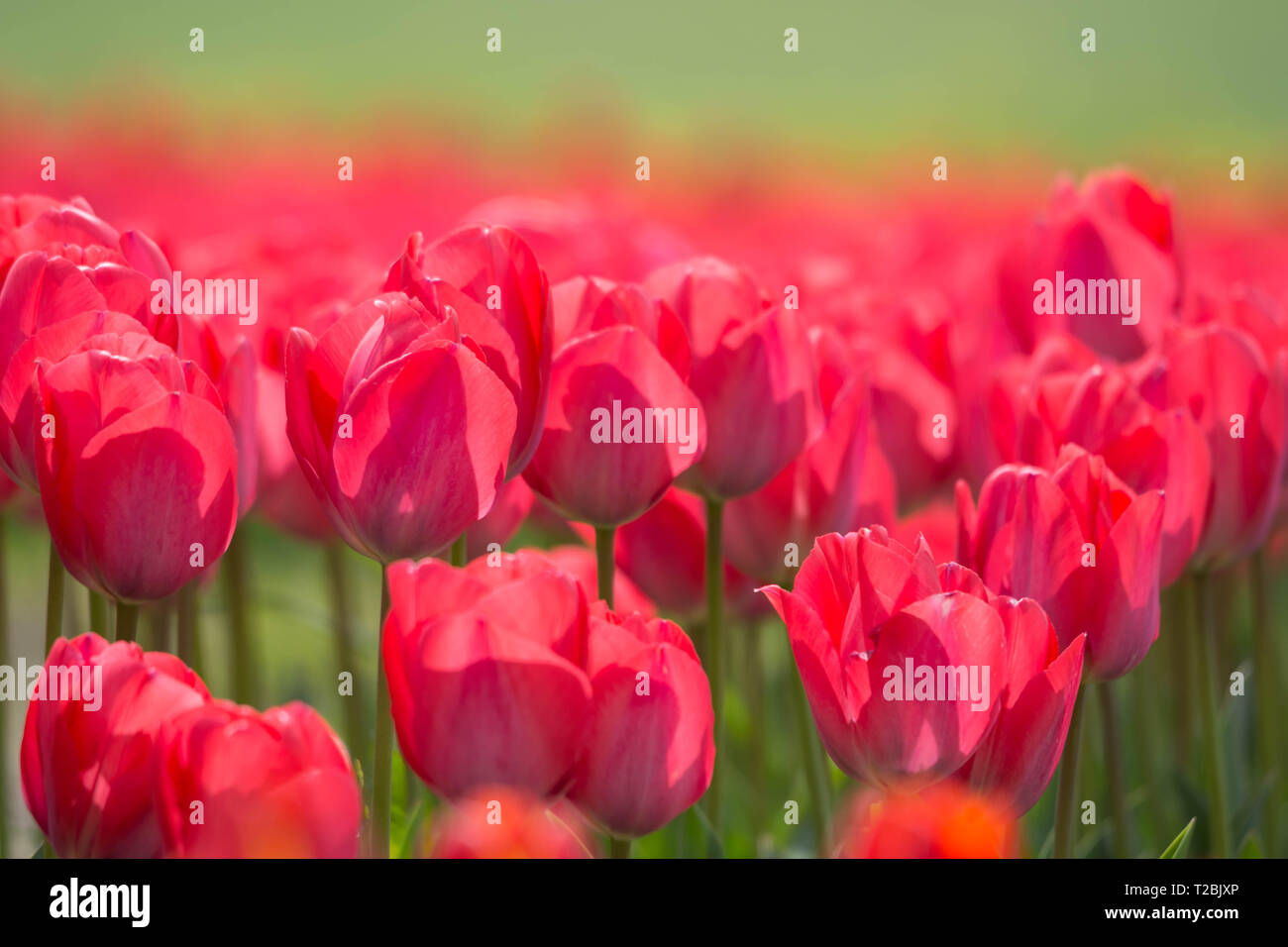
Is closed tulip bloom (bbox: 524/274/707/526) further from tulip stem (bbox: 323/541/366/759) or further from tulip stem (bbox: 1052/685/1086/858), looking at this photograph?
tulip stem (bbox: 323/541/366/759)

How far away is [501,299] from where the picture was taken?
1.82 ft

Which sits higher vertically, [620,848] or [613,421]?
[613,421]

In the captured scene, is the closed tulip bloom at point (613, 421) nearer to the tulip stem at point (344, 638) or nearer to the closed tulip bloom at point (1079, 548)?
the closed tulip bloom at point (1079, 548)

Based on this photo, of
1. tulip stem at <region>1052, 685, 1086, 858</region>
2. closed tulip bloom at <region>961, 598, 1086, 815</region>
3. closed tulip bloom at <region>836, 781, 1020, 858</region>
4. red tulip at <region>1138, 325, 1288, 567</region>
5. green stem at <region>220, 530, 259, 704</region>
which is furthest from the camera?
green stem at <region>220, 530, 259, 704</region>

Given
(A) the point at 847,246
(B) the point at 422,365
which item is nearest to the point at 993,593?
(B) the point at 422,365

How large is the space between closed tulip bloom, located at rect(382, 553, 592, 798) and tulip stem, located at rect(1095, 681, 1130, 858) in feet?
1.25

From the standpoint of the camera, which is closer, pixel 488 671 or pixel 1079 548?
pixel 488 671

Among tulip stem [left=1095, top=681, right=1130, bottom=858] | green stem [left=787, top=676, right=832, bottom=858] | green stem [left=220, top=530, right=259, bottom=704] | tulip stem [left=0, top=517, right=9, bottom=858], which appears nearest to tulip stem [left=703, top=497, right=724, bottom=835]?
green stem [left=787, top=676, right=832, bottom=858]

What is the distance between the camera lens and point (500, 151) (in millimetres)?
4262

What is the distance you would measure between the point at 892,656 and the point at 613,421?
6.8 inches

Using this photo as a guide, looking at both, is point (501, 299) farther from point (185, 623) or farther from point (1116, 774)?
point (1116, 774)

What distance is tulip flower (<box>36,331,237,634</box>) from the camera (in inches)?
19.8

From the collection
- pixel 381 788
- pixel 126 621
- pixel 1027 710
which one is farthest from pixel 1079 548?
pixel 126 621

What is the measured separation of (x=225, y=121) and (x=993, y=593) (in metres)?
4.06
